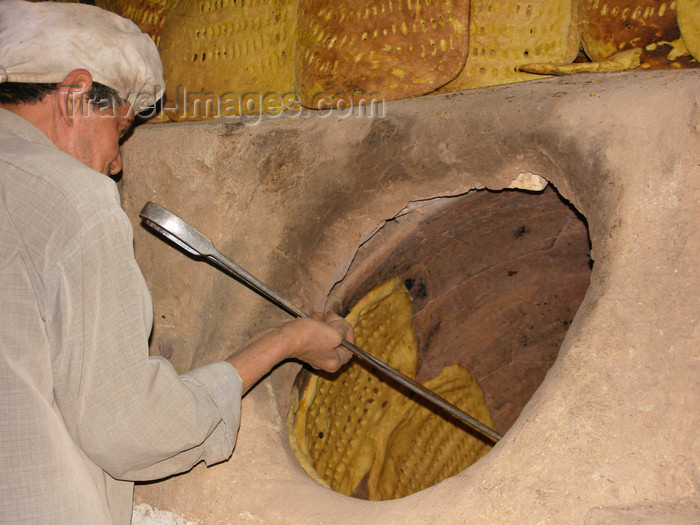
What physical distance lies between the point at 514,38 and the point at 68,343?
89 centimetres

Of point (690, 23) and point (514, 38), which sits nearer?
point (690, 23)

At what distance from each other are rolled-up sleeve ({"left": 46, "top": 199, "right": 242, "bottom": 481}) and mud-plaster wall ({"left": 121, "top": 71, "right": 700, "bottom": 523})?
0.23 metres

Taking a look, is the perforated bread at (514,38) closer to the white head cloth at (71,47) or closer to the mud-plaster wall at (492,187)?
the mud-plaster wall at (492,187)

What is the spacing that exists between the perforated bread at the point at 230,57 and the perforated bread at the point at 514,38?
36cm

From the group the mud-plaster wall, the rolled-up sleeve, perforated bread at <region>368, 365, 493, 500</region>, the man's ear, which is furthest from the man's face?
perforated bread at <region>368, 365, 493, 500</region>

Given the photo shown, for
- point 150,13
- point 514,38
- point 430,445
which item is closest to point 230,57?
point 150,13

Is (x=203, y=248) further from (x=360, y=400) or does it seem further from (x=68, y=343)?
(x=360, y=400)

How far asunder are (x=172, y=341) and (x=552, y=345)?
3.86 feet

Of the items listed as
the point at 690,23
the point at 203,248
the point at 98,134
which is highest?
the point at 690,23

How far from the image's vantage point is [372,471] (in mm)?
1435

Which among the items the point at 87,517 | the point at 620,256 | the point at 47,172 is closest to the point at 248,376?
the point at 87,517

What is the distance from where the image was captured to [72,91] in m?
0.77

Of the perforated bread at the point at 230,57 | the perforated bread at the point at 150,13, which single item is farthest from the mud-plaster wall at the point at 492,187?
the perforated bread at the point at 150,13

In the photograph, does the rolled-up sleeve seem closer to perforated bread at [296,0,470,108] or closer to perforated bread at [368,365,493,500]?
perforated bread at [296,0,470,108]
